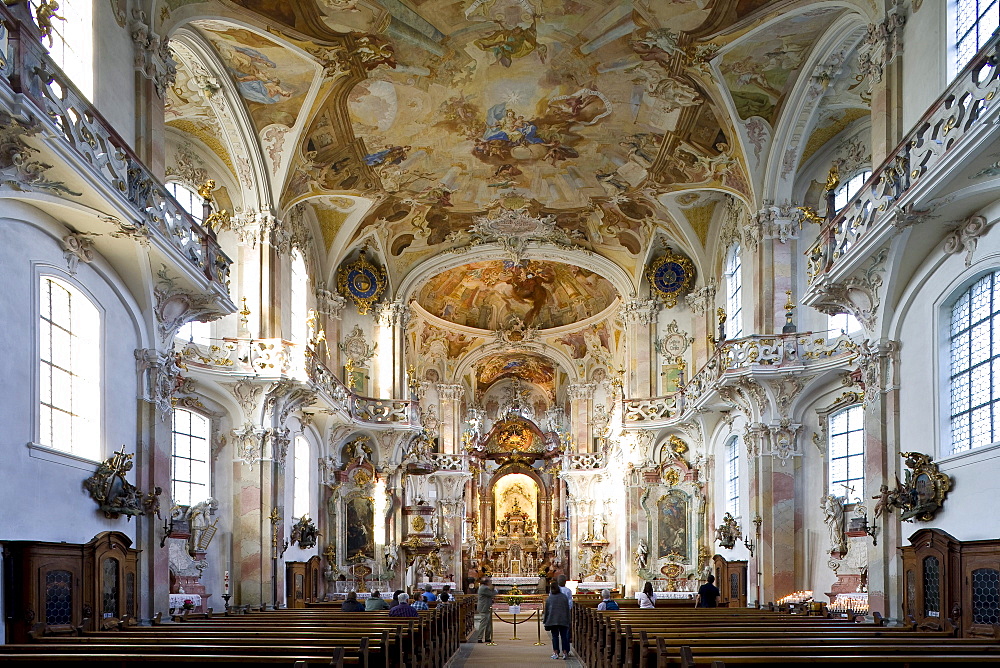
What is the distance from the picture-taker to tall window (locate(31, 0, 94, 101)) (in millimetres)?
15184

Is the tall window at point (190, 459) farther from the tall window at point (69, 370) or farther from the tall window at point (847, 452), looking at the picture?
the tall window at point (847, 452)

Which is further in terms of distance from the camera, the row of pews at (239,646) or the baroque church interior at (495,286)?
the baroque church interior at (495,286)

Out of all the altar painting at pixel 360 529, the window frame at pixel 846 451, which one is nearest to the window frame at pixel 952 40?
the window frame at pixel 846 451

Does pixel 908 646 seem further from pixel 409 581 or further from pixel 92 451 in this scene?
pixel 409 581

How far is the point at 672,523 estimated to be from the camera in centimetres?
3381

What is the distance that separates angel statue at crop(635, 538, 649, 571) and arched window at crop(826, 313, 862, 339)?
13.0m

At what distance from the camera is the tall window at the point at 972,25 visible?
14.2 meters

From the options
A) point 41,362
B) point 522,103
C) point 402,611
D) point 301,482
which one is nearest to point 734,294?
point 522,103

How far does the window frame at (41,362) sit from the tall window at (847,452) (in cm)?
1572

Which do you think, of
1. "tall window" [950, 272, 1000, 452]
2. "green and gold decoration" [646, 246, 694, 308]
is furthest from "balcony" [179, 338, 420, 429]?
"tall window" [950, 272, 1000, 452]

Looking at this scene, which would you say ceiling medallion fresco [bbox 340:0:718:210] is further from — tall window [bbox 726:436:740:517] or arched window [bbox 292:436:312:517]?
arched window [bbox 292:436:312:517]

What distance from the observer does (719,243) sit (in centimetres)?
3108

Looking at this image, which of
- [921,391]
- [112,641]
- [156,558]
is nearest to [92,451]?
[156,558]

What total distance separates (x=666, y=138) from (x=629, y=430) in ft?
37.8
